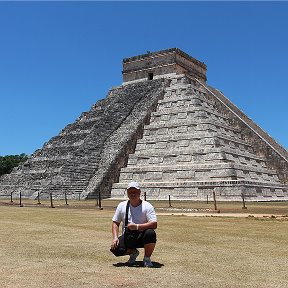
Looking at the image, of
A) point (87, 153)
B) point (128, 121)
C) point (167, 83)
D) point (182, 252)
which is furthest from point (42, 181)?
point (182, 252)

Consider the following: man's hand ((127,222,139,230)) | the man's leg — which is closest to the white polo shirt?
man's hand ((127,222,139,230))

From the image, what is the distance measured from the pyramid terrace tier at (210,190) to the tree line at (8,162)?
3174cm

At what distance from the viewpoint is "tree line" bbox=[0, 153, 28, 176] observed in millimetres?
55388

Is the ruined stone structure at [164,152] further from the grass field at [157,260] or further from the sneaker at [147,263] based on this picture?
the sneaker at [147,263]

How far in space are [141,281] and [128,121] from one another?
2848 centimetres

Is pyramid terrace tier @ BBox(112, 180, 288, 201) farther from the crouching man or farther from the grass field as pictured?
the crouching man

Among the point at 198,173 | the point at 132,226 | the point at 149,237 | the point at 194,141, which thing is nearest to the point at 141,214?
the point at 132,226

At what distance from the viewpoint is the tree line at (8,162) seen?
5539cm

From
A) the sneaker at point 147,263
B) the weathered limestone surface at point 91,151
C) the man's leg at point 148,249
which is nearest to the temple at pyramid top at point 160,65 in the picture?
the weathered limestone surface at point 91,151

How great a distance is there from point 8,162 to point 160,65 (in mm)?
28046

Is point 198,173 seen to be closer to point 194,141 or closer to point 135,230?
point 194,141

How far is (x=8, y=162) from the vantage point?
55688mm

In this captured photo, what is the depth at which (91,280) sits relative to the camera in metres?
4.62

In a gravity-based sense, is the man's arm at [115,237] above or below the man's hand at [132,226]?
below
